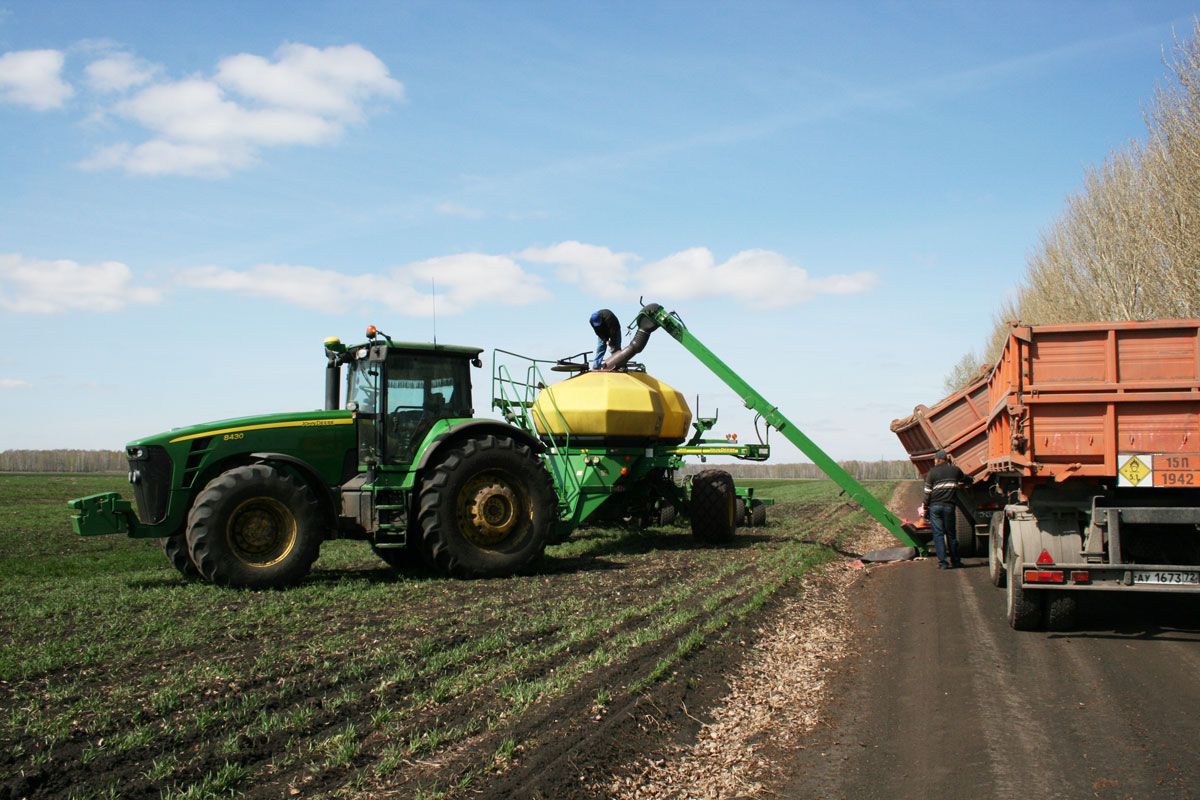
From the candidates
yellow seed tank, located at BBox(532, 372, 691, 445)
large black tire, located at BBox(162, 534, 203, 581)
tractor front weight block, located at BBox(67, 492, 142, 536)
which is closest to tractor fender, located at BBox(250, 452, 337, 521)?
large black tire, located at BBox(162, 534, 203, 581)

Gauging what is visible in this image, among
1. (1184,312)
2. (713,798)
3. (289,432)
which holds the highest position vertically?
(1184,312)

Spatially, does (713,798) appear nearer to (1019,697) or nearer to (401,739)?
(401,739)

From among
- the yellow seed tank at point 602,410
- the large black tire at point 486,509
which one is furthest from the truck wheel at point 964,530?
the large black tire at point 486,509

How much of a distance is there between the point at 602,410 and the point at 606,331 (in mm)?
1886

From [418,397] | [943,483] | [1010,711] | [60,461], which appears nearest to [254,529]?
[418,397]

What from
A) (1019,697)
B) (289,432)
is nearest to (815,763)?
(1019,697)

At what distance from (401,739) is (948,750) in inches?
126

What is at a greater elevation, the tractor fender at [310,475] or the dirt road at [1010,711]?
the tractor fender at [310,475]

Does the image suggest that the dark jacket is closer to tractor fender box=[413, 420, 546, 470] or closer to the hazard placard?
the hazard placard

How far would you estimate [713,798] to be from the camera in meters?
5.07

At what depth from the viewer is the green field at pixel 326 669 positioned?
4957 millimetres

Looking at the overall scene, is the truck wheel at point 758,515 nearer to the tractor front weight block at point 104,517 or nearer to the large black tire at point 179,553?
the large black tire at point 179,553

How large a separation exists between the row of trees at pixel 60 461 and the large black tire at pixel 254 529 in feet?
247

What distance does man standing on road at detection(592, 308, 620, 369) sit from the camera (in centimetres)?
1570
